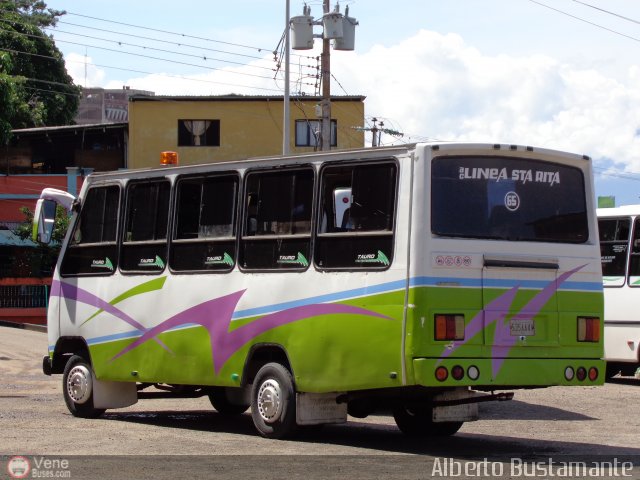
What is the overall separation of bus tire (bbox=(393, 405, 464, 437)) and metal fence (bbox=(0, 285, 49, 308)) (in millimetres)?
34633

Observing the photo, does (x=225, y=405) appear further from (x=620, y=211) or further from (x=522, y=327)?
(x=620, y=211)

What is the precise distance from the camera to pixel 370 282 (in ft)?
37.4

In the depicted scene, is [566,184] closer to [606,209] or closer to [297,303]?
[297,303]

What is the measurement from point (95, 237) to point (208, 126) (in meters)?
40.0

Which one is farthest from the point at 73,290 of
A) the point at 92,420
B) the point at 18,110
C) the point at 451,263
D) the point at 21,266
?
the point at 18,110

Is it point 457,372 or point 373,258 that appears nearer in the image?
point 457,372

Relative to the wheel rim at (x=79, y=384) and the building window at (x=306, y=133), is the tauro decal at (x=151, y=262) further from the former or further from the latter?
the building window at (x=306, y=133)

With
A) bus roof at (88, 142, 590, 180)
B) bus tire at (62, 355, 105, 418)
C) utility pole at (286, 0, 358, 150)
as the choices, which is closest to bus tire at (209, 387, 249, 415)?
bus tire at (62, 355, 105, 418)

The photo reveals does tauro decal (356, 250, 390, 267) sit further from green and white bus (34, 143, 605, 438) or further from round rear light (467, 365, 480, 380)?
round rear light (467, 365, 480, 380)

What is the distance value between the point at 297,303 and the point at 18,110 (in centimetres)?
4262

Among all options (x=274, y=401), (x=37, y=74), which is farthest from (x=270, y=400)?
(x=37, y=74)

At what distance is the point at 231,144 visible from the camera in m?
54.4

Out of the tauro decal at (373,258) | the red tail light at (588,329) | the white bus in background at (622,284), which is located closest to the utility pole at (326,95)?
the white bus in background at (622,284)

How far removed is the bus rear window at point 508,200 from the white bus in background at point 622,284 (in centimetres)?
903
